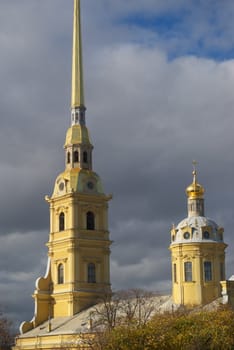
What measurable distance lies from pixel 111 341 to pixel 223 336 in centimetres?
710

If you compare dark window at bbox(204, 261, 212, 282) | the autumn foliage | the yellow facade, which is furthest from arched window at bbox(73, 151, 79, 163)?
the autumn foliage

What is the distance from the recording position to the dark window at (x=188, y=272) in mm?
80062

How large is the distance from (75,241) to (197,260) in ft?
63.8

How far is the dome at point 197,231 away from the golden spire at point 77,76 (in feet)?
87.4

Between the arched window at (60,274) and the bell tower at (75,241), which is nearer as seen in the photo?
the bell tower at (75,241)

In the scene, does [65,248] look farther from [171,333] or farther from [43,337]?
[171,333]

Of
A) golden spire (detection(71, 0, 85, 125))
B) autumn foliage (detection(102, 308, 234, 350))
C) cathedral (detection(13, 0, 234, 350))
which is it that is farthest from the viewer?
golden spire (detection(71, 0, 85, 125))

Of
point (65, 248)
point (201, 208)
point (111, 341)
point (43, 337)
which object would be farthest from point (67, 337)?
point (111, 341)

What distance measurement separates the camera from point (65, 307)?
307ft

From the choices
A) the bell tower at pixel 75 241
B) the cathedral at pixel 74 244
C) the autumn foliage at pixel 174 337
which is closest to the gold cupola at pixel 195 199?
the cathedral at pixel 74 244

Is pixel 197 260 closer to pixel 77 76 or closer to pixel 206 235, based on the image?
pixel 206 235

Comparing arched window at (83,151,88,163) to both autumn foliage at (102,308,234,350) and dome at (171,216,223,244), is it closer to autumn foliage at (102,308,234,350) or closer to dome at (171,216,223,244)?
dome at (171,216,223,244)

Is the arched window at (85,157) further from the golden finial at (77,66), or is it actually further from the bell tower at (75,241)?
the golden finial at (77,66)

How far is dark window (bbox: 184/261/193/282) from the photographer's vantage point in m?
80.1
